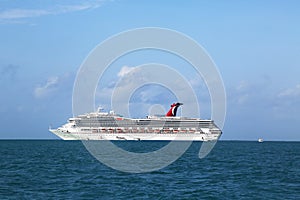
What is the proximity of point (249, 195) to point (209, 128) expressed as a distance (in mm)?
113598

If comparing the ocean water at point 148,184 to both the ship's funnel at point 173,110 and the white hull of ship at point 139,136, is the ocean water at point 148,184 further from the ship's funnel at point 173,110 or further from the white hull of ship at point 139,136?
the ship's funnel at point 173,110

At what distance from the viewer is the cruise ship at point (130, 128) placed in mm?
131875

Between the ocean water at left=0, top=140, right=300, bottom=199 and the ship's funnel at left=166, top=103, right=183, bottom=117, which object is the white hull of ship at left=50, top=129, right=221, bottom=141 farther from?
the ocean water at left=0, top=140, right=300, bottom=199

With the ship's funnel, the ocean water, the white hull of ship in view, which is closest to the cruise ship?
the white hull of ship

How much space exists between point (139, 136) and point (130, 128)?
3571mm

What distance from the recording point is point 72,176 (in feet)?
118

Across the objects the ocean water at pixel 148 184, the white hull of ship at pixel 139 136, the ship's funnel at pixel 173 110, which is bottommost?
the ocean water at pixel 148 184

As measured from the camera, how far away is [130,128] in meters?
134

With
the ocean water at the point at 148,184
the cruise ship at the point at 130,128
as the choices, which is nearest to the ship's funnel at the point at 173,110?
the cruise ship at the point at 130,128

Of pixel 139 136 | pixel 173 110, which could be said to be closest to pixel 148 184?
pixel 139 136

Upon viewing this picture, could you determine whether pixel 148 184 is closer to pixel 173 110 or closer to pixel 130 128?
pixel 130 128

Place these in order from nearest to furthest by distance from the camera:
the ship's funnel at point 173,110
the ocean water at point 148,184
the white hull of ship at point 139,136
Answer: the ocean water at point 148,184 < the white hull of ship at point 139,136 < the ship's funnel at point 173,110

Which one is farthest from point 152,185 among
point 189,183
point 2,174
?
point 2,174

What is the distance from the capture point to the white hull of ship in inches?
5182
